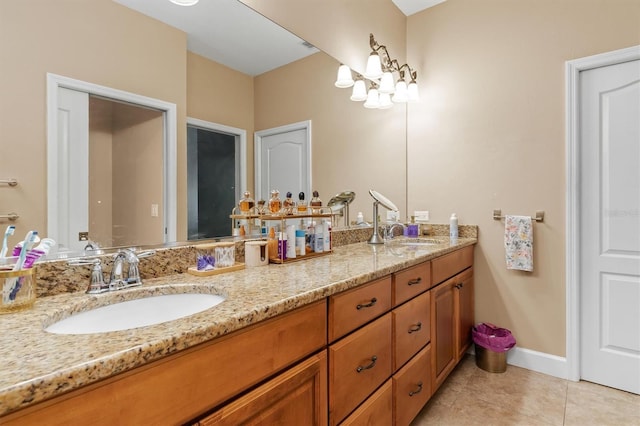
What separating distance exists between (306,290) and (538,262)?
193cm

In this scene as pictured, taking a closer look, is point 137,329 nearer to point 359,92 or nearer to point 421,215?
point 359,92

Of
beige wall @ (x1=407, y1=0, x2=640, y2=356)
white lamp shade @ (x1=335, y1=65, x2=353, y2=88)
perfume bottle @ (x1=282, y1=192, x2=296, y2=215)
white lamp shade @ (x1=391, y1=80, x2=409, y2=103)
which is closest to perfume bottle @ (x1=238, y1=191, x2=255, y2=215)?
perfume bottle @ (x1=282, y1=192, x2=296, y2=215)

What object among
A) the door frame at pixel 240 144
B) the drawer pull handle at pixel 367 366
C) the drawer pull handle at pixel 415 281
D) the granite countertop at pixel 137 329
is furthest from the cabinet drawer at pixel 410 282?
the door frame at pixel 240 144

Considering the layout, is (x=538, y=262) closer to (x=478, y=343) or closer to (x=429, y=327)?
(x=478, y=343)

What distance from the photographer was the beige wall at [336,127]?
1.77 meters

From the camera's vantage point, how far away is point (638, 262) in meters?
1.92

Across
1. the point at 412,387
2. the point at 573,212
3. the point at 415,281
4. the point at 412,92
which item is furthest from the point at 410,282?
the point at 412,92

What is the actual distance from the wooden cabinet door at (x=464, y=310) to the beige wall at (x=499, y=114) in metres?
0.12

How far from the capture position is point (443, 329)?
73.8 inches

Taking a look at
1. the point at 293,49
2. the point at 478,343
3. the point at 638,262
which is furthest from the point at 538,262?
the point at 293,49

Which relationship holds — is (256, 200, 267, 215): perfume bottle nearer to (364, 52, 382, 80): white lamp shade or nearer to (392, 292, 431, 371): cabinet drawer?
(392, 292, 431, 371): cabinet drawer

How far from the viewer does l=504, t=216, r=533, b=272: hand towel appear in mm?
2170

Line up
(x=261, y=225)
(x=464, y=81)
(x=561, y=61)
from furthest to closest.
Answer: (x=464, y=81)
(x=561, y=61)
(x=261, y=225)

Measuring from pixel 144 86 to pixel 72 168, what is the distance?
1.29ft
